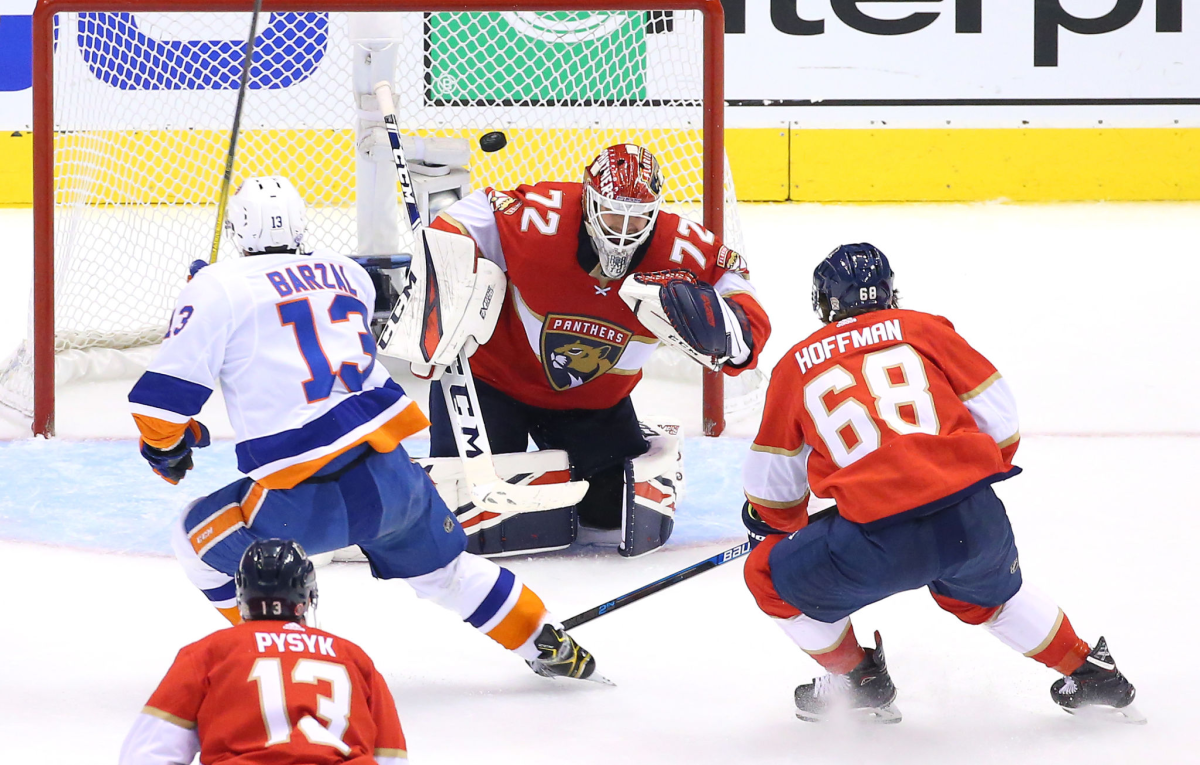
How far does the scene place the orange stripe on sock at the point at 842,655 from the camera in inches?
94.8

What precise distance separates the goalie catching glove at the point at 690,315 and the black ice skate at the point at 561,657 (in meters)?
0.69

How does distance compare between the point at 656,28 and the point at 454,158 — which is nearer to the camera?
the point at 454,158

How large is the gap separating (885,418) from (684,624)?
87 centimetres

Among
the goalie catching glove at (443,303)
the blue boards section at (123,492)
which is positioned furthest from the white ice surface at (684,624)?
the goalie catching glove at (443,303)

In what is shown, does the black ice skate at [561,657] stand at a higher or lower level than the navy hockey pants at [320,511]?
lower

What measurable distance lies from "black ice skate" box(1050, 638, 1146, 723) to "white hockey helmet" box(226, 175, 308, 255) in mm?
1452

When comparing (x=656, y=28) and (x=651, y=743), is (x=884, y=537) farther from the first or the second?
(x=656, y=28)

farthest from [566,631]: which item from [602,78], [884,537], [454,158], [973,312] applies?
[973,312]

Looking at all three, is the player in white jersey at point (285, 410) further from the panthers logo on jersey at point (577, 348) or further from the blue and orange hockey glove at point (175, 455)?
the panthers logo on jersey at point (577, 348)

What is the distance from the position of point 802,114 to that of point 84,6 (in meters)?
4.91

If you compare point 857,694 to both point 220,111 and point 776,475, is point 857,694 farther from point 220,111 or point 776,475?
point 220,111

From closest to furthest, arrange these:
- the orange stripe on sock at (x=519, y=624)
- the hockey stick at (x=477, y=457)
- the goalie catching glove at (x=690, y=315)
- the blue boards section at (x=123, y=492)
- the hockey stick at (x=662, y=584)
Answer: the orange stripe on sock at (x=519, y=624) → the hockey stick at (x=662, y=584) → the goalie catching glove at (x=690, y=315) → the hockey stick at (x=477, y=457) → the blue boards section at (x=123, y=492)

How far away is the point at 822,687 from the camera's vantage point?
8.09 ft

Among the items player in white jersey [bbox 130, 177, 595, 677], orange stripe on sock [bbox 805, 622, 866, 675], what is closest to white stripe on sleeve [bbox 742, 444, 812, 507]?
orange stripe on sock [bbox 805, 622, 866, 675]
